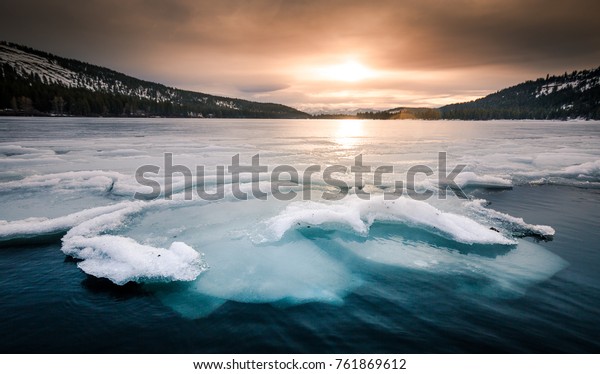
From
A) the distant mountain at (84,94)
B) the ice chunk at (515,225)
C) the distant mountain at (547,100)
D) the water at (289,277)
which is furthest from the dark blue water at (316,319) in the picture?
the distant mountain at (547,100)

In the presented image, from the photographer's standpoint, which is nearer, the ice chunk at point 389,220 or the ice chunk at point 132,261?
the ice chunk at point 132,261

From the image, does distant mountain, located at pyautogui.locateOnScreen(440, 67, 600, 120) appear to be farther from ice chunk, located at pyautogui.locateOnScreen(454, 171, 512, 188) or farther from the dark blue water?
the dark blue water

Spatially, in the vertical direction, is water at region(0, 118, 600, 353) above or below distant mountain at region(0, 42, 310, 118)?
below

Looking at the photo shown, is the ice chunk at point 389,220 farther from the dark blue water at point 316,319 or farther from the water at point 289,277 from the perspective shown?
the dark blue water at point 316,319

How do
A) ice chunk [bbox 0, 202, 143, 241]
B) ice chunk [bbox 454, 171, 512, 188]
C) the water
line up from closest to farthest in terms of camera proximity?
1. the water
2. ice chunk [bbox 0, 202, 143, 241]
3. ice chunk [bbox 454, 171, 512, 188]

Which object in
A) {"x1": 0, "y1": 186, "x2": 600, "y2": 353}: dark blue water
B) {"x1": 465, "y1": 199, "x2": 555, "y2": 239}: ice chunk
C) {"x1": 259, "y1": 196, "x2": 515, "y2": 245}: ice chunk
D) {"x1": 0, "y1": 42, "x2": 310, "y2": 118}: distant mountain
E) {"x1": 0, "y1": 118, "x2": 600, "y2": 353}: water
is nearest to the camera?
{"x1": 0, "y1": 186, "x2": 600, "y2": 353}: dark blue water

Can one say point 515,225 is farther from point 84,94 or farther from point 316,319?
point 84,94

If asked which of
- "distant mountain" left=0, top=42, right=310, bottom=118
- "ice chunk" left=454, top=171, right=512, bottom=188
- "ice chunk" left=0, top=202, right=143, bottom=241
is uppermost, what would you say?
"distant mountain" left=0, top=42, right=310, bottom=118

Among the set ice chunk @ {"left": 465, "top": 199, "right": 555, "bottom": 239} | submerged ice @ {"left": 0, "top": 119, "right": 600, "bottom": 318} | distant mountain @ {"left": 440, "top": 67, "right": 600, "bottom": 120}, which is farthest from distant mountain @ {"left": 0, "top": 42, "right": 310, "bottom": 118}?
distant mountain @ {"left": 440, "top": 67, "right": 600, "bottom": 120}
